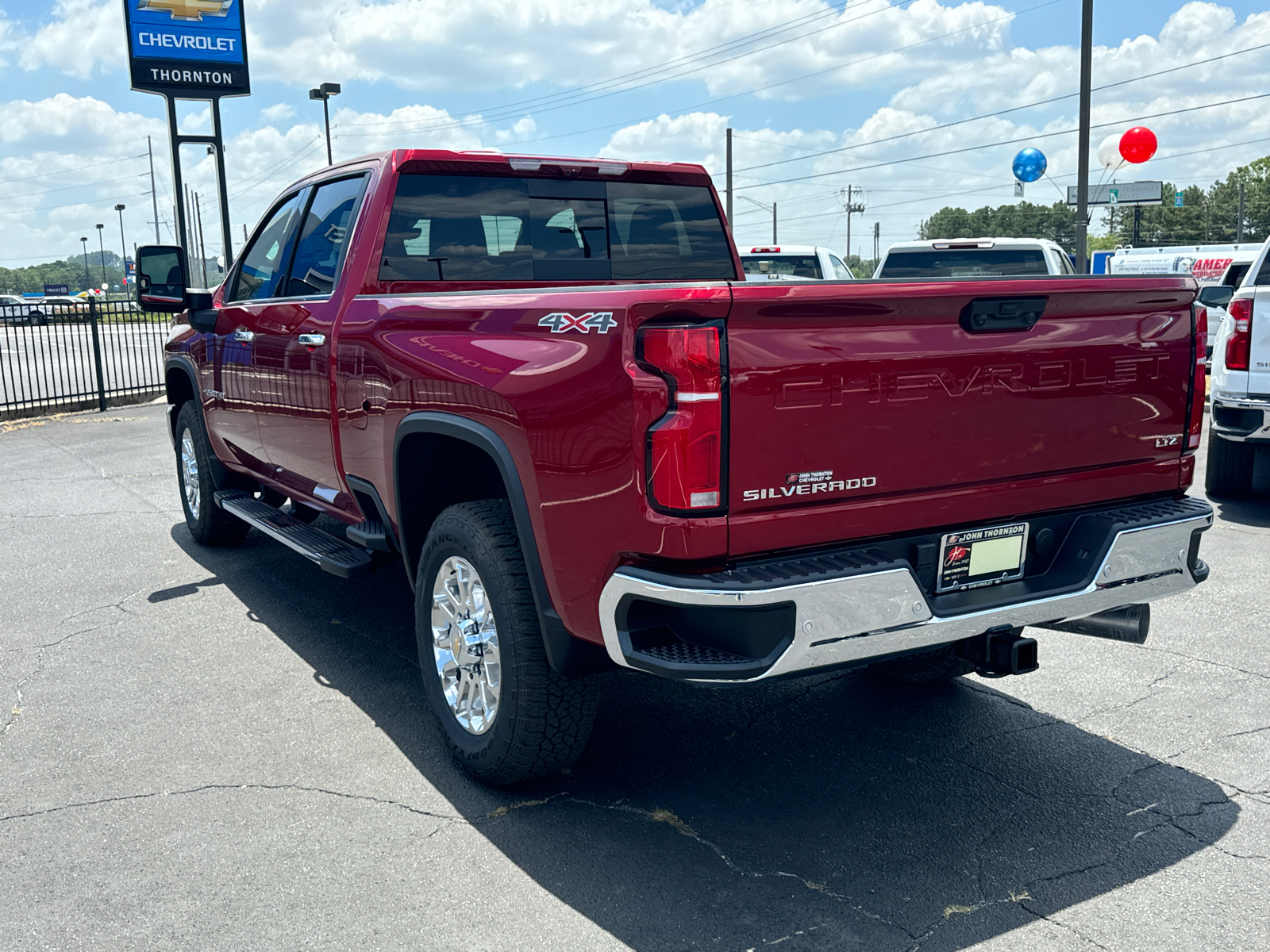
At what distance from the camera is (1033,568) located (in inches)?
129

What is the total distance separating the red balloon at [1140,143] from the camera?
2227cm

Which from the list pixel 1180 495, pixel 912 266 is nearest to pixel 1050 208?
pixel 912 266

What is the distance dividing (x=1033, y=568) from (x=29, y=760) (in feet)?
11.3

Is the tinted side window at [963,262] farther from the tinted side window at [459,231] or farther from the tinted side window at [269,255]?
the tinted side window at [459,231]

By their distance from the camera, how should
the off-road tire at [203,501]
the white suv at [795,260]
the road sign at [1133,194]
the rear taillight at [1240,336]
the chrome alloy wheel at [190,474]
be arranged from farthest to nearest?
the road sign at [1133,194] < the white suv at [795,260] < the rear taillight at [1240,336] < the chrome alloy wheel at [190,474] < the off-road tire at [203,501]

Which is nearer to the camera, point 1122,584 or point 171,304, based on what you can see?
point 1122,584

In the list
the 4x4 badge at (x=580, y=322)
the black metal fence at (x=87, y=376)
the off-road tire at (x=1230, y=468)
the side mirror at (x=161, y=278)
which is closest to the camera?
the 4x4 badge at (x=580, y=322)

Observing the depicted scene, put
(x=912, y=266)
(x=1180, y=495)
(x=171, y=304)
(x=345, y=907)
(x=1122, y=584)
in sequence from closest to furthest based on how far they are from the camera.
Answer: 1. (x=345, y=907)
2. (x=1122, y=584)
3. (x=1180, y=495)
4. (x=171, y=304)
5. (x=912, y=266)

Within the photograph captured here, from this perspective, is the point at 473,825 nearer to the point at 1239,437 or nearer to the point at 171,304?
the point at 171,304

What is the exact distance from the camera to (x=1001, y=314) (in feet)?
9.92

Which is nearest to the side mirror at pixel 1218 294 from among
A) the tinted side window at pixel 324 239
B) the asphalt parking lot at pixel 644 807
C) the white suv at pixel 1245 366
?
the white suv at pixel 1245 366

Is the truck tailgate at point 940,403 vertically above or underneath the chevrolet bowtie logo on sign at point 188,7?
underneath

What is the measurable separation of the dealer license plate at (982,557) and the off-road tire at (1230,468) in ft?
18.3

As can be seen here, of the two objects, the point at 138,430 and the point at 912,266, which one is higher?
the point at 912,266
